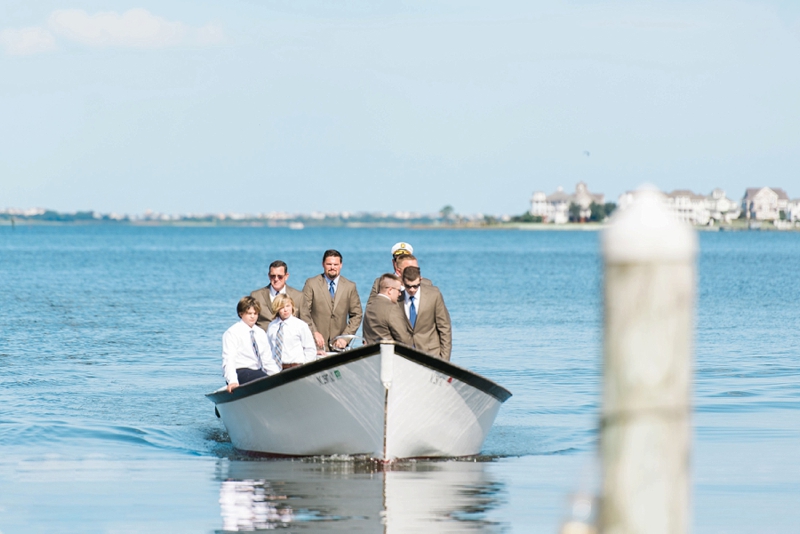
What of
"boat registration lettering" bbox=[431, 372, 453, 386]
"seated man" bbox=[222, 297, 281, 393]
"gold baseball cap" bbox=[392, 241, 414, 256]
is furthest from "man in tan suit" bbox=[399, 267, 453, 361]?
"seated man" bbox=[222, 297, 281, 393]

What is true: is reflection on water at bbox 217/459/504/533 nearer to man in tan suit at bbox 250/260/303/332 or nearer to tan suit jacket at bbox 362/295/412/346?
tan suit jacket at bbox 362/295/412/346

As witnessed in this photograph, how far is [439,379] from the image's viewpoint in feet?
38.4

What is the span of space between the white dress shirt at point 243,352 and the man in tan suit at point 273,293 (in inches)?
22.9

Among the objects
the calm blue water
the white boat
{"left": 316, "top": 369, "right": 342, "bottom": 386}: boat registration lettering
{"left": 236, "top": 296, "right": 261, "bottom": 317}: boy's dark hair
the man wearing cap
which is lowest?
the calm blue water

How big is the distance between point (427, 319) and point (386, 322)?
478 mm

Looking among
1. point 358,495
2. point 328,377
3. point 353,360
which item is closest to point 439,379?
point 353,360

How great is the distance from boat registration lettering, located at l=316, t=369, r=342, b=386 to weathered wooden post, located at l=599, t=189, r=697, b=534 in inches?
287

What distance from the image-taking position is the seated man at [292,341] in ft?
40.0

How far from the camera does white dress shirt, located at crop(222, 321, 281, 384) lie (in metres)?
12.3

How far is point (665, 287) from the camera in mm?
4070


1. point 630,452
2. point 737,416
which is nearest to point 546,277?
point 737,416

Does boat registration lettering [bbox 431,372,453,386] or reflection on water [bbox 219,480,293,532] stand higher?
boat registration lettering [bbox 431,372,453,386]

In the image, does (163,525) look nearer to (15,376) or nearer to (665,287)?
(665,287)

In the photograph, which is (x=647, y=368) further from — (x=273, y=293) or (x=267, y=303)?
(x=267, y=303)
